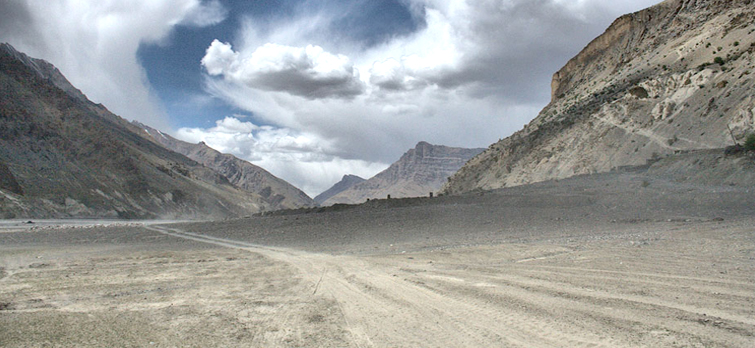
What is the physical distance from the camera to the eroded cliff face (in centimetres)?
3459

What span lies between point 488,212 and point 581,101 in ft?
133

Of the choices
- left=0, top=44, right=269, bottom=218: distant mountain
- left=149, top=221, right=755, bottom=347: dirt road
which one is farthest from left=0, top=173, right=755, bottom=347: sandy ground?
left=0, top=44, right=269, bottom=218: distant mountain

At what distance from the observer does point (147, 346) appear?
4992 mm

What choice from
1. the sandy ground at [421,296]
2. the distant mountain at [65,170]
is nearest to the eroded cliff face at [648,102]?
the sandy ground at [421,296]

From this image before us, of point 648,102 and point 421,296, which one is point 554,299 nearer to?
point 421,296

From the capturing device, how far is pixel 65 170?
236 feet

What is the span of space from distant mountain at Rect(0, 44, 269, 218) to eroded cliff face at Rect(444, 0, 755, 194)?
60.0m

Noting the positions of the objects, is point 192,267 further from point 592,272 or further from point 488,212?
point 488,212

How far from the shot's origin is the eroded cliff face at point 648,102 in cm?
3459

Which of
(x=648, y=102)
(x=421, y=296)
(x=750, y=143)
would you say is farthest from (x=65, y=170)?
(x=750, y=143)

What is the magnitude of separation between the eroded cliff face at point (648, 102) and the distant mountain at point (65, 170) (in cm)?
6004

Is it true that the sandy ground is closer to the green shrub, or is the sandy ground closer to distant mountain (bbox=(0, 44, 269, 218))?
the green shrub

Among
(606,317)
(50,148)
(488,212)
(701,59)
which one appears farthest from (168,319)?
(50,148)

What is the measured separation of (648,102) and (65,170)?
278ft
